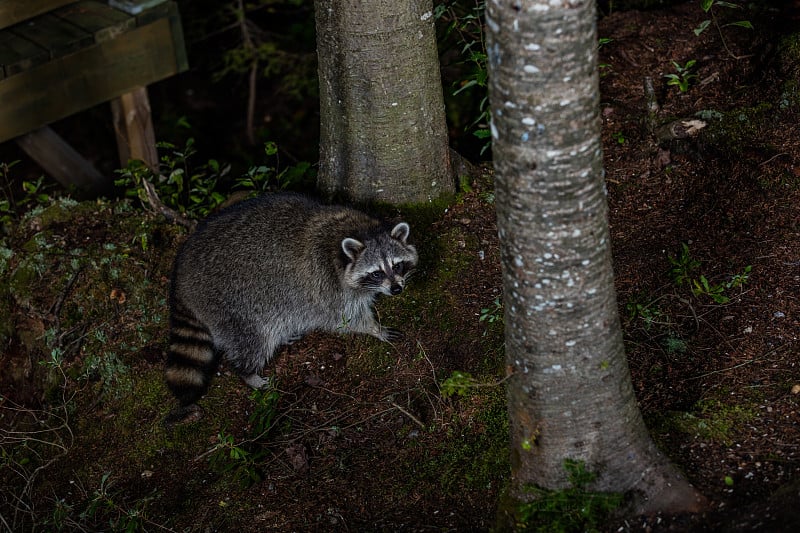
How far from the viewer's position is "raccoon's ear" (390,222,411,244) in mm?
4332

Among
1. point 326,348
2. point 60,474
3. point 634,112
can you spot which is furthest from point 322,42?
point 60,474

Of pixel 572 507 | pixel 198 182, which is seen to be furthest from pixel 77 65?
pixel 572 507

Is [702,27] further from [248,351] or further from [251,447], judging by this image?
[251,447]

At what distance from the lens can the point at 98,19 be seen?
6.10 meters

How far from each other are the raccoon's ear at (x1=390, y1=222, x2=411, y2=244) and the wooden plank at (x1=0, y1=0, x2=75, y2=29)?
3485mm

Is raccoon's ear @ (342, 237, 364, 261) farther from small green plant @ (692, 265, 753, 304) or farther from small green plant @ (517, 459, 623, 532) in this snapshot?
small green plant @ (517, 459, 623, 532)

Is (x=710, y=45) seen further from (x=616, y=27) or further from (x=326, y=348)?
(x=326, y=348)

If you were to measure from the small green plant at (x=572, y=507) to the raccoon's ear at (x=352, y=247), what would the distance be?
71.5 inches

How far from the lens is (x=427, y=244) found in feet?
15.2

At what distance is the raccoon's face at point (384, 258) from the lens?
4348 mm

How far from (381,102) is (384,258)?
84 centimetres

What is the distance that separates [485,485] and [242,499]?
3.74ft

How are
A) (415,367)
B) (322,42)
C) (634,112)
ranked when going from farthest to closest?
(634,112)
(322,42)
(415,367)

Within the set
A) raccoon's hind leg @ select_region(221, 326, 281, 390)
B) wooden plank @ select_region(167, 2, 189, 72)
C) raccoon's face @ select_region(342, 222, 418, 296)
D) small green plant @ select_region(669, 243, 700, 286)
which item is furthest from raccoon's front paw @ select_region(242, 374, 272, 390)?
wooden plank @ select_region(167, 2, 189, 72)
